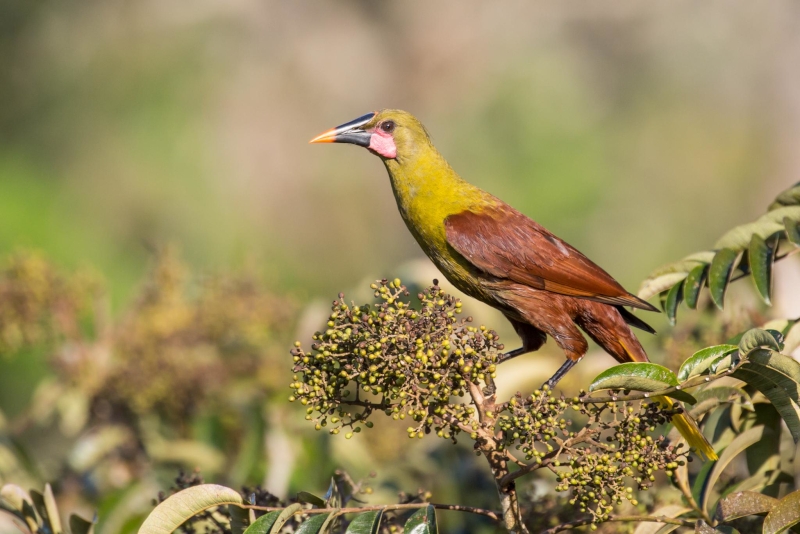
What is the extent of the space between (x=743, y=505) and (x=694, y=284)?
23.9 inches

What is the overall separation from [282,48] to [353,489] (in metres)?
13.6

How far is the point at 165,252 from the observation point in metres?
3.68

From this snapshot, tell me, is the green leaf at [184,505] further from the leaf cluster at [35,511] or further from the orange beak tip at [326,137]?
the orange beak tip at [326,137]

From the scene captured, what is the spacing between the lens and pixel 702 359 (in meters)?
1.61

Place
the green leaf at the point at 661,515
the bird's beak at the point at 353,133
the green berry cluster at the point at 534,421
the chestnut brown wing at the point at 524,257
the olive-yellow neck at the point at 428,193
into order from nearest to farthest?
the green berry cluster at the point at 534,421 < the green leaf at the point at 661,515 < the chestnut brown wing at the point at 524,257 < the olive-yellow neck at the point at 428,193 < the bird's beak at the point at 353,133

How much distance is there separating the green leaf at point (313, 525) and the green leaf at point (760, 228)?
1.25 meters

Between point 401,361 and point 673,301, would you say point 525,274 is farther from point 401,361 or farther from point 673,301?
point 401,361

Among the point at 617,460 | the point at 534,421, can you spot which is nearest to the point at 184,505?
the point at 534,421

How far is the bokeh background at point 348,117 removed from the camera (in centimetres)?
1042

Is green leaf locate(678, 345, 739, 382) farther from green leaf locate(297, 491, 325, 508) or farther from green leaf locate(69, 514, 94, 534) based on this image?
green leaf locate(69, 514, 94, 534)

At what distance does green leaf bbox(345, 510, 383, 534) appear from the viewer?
1.67 metres

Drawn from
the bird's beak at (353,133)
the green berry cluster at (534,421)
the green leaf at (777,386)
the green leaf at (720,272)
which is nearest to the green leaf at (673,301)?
the green leaf at (720,272)

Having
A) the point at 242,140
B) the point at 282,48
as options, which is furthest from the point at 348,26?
the point at 242,140

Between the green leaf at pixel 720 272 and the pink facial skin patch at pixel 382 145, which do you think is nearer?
the green leaf at pixel 720 272
